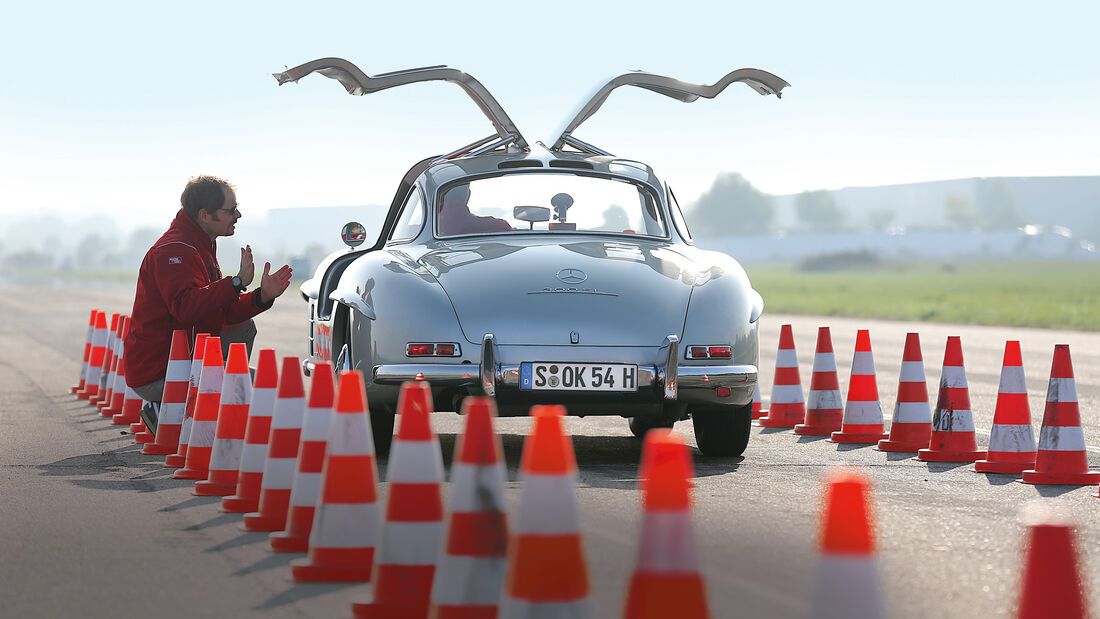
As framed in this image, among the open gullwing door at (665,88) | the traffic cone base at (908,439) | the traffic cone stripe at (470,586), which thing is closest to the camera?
the traffic cone stripe at (470,586)

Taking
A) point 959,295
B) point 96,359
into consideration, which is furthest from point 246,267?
point 959,295

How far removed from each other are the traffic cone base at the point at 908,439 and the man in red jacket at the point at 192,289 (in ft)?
12.5

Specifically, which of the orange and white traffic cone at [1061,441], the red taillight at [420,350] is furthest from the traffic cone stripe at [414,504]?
the orange and white traffic cone at [1061,441]

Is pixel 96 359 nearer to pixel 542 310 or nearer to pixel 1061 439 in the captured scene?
pixel 542 310

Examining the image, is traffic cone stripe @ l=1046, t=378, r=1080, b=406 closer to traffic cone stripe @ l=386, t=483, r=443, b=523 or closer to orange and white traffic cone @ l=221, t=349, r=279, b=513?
orange and white traffic cone @ l=221, t=349, r=279, b=513

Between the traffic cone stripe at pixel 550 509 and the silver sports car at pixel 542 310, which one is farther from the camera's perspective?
the silver sports car at pixel 542 310

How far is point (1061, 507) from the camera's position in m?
6.88

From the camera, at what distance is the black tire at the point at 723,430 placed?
8.53 metres

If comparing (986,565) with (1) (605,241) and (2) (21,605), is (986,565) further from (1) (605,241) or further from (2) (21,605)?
(1) (605,241)

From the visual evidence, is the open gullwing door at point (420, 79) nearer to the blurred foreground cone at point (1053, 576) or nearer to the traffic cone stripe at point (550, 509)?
the traffic cone stripe at point (550, 509)

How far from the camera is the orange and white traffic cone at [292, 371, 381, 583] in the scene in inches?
201

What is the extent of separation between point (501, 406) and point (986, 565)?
3042 mm

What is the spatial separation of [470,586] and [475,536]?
0.14 metres

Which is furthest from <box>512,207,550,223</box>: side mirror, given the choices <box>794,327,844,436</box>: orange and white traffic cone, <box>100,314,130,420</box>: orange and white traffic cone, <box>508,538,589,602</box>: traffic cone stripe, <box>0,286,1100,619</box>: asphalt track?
<box>508,538,589,602</box>: traffic cone stripe
